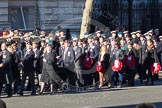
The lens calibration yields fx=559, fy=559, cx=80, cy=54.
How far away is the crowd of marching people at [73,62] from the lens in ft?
59.1

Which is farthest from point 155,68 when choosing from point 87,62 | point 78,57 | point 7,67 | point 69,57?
point 7,67

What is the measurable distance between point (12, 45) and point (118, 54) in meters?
4.17

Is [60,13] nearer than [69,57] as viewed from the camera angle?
No

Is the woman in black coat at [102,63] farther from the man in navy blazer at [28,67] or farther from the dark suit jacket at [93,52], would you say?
the man in navy blazer at [28,67]

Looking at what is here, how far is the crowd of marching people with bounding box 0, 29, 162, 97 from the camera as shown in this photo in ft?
59.1

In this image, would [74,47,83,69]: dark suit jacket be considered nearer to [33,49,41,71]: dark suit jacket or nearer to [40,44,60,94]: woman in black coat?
[33,49,41,71]: dark suit jacket

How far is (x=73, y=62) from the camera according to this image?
1969 centimetres

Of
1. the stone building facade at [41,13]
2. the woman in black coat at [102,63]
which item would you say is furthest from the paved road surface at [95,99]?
the stone building facade at [41,13]

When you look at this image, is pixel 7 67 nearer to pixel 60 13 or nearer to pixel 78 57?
pixel 78 57

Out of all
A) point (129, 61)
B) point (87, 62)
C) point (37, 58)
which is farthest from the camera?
point (129, 61)

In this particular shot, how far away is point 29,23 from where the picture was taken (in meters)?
31.6

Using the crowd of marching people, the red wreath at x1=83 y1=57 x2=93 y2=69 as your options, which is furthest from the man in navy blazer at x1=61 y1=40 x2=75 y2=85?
the red wreath at x1=83 y1=57 x2=93 y2=69

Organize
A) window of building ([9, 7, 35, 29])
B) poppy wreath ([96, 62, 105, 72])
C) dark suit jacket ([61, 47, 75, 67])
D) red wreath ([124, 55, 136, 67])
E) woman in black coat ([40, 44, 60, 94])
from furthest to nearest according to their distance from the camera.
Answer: window of building ([9, 7, 35, 29]), red wreath ([124, 55, 136, 67]), poppy wreath ([96, 62, 105, 72]), dark suit jacket ([61, 47, 75, 67]), woman in black coat ([40, 44, 60, 94])

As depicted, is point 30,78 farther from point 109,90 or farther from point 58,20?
point 58,20
